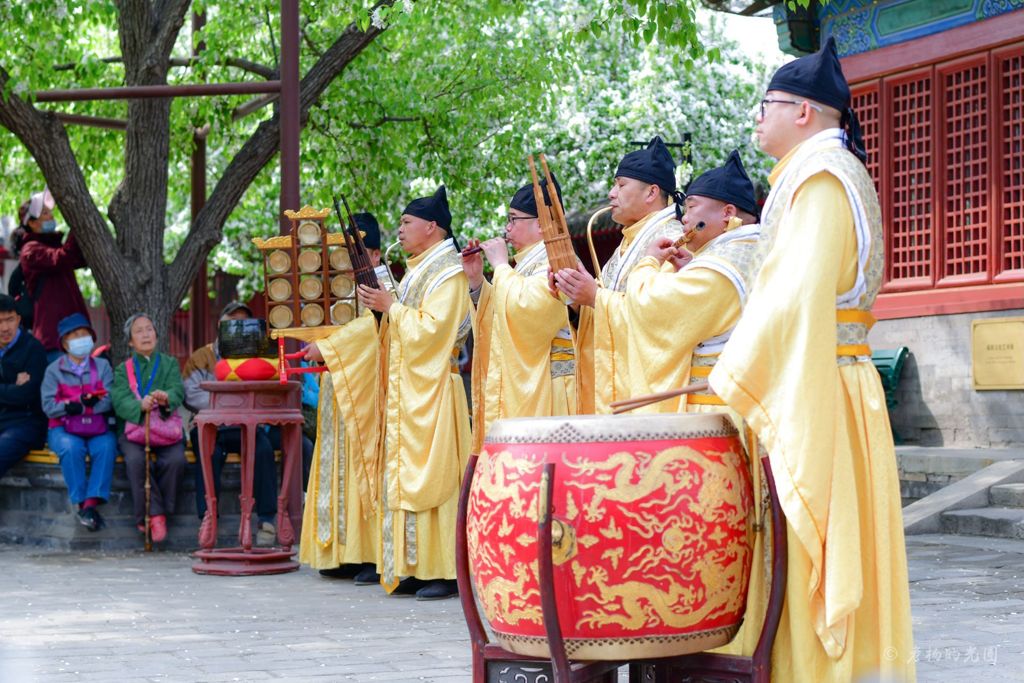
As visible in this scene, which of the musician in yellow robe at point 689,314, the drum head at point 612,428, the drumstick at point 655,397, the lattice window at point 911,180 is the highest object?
the lattice window at point 911,180

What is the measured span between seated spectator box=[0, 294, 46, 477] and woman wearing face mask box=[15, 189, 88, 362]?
2.24ft

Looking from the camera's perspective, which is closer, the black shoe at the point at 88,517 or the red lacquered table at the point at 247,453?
the red lacquered table at the point at 247,453

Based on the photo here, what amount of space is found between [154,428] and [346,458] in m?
1.82

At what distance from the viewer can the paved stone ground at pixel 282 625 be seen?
17.6 feet

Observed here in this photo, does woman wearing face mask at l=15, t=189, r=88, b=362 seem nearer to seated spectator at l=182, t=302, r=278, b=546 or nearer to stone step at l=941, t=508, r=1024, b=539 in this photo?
seated spectator at l=182, t=302, r=278, b=546

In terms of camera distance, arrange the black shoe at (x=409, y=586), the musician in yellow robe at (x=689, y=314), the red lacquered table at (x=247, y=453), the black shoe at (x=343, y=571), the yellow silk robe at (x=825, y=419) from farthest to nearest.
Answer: the red lacquered table at (x=247, y=453) < the black shoe at (x=343, y=571) < the black shoe at (x=409, y=586) < the musician in yellow robe at (x=689, y=314) < the yellow silk robe at (x=825, y=419)

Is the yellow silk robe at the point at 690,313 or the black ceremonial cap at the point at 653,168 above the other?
the black ceremonial cap at the point at 653,168

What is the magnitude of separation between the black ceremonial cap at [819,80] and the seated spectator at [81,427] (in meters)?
6.42

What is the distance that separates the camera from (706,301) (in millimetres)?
4516

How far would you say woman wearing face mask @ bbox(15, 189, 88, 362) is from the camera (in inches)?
417

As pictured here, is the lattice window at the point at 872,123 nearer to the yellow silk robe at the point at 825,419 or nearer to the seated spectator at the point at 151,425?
the seated spectator at the point at 151,425

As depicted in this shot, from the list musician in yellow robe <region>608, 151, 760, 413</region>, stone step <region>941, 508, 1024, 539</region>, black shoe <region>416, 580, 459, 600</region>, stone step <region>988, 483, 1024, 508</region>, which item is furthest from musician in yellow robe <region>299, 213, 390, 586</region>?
stone step <region>988, 483, 1024, 508</region>

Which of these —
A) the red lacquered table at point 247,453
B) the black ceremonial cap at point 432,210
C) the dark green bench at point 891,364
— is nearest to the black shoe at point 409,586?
the red lacquered table at point 247,453

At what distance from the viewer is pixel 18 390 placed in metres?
9.71
